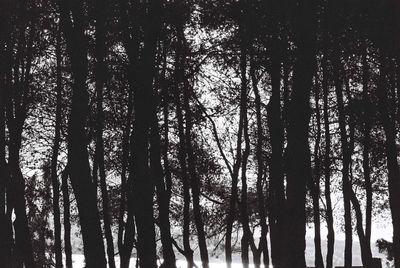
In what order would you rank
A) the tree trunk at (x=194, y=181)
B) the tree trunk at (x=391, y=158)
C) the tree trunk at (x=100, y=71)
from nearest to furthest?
1. the tree trunk at (x=100, y=71)
2. the tree trunk at (x=391, y=158)
3. the tree trunk at (x=194, y=181)

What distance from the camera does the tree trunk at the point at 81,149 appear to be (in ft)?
44.6

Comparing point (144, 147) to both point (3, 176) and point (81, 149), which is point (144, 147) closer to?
point (81, 149)

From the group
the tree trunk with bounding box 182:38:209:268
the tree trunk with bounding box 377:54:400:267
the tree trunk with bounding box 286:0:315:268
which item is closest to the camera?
the tree trunk with bounding box 286:0:315:268

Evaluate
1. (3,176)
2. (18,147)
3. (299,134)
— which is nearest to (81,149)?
(299,134)

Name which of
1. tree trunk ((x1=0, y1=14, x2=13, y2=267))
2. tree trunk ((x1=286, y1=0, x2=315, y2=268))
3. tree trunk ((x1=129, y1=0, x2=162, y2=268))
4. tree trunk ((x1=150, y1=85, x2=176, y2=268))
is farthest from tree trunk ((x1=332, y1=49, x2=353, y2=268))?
tree trunk ((x1=0, y1=14, x2=13, y2=267))

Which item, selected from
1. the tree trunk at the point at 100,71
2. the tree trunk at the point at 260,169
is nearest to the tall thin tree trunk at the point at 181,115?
the tree trunk at the point at 260,169

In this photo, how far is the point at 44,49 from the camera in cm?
2205

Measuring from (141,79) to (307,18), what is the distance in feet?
14.8

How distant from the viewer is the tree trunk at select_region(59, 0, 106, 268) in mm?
13586

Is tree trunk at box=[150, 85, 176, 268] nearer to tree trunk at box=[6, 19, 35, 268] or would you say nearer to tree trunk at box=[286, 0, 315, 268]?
tree trunk at box=[6, 19, 35, 268]

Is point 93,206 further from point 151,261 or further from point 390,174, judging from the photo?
point 390,174

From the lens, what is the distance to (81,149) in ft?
46.7

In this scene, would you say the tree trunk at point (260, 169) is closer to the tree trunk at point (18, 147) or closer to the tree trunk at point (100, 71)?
the tree trunk at point (100, 71)

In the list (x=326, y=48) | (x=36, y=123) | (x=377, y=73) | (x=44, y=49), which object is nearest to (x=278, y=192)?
(x=326, y=48)
